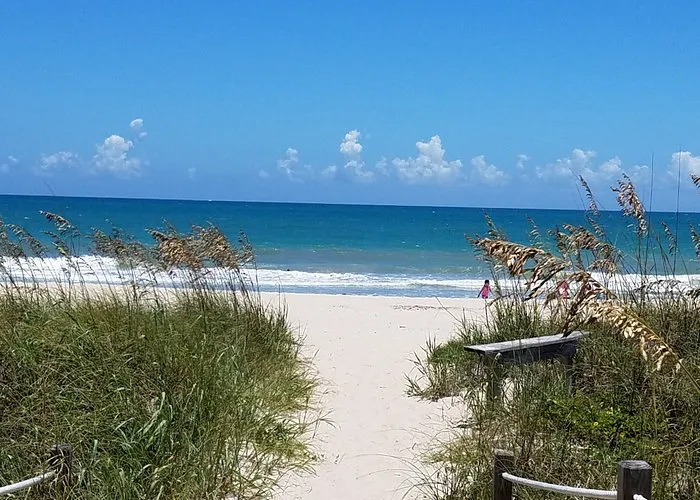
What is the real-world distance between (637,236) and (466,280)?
1724 centimetres

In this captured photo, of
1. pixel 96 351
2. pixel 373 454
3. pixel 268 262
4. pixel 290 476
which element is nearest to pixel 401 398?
pixel 373 454

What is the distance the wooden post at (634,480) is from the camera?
2.65 m

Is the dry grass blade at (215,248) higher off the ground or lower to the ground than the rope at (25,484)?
higher

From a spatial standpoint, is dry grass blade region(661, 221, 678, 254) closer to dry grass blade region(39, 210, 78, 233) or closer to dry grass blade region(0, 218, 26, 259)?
dry grass blade region(39, 210, 78, 233)

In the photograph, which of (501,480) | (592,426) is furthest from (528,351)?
(501,480)

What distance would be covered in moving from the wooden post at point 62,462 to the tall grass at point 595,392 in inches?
77.9

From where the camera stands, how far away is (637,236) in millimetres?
6016

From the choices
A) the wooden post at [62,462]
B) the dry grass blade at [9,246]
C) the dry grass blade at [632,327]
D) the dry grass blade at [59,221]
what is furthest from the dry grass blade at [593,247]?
the dry grass blade at [9,246]

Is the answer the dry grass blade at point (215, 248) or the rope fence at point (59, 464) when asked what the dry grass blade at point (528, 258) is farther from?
the dry grass blade at point (215, 248)

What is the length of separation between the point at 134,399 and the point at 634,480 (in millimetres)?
2796

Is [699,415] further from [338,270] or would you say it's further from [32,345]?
[338,270]

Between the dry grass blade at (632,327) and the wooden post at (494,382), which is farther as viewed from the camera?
the wooden post at (494,382)

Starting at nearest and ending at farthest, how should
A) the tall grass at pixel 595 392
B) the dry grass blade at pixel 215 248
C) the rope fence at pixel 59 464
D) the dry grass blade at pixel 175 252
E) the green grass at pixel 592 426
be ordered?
the tall grass at pixel 595 392 → the rope fence at pixel 59 464 → the green grass at pixel 592 426 → the dry grass blade at pixel 175 252 → the dry grass blade at pixel 215 248

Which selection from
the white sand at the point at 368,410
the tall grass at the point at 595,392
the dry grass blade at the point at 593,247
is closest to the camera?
the tall grass at the point at 595,392
